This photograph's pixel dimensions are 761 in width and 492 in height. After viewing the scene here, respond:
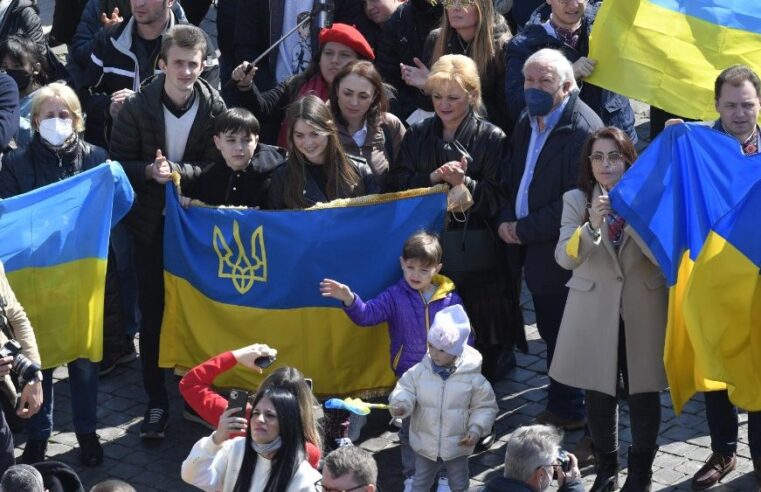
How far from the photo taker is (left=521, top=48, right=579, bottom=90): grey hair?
9.33 metres

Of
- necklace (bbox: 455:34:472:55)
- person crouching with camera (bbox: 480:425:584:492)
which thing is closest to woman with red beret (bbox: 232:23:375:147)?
necklace (bbox: 455:34:472:55)

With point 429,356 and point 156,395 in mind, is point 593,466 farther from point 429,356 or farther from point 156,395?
point 156,395

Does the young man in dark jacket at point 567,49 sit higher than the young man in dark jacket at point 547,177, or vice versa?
the young man in dark jacket at point 567,49

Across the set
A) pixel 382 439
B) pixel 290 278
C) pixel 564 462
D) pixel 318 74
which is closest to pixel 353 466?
pixel 564 462

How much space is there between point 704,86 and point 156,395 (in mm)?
3853

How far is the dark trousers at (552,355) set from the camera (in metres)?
9.49

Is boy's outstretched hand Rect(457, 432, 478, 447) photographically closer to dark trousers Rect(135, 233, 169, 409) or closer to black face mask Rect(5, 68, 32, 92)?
dark trousers Rect(135, 233, 169, 409)

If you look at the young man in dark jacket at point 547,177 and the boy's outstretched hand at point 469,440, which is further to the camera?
the young man in dark jacket at point 547,177

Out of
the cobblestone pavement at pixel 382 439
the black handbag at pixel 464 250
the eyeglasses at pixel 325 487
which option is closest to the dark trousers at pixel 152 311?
the cobblestone pavement at pixel 382 439

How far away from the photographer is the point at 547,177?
30.6 feet

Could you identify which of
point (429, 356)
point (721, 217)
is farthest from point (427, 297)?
point (721, 217)

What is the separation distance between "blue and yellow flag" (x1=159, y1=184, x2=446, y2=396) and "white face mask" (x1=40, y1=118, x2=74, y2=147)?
721 mm

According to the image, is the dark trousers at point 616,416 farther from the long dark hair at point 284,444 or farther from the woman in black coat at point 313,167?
the long dark hair at point 284,444

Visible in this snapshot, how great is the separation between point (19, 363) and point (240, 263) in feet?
5.49
